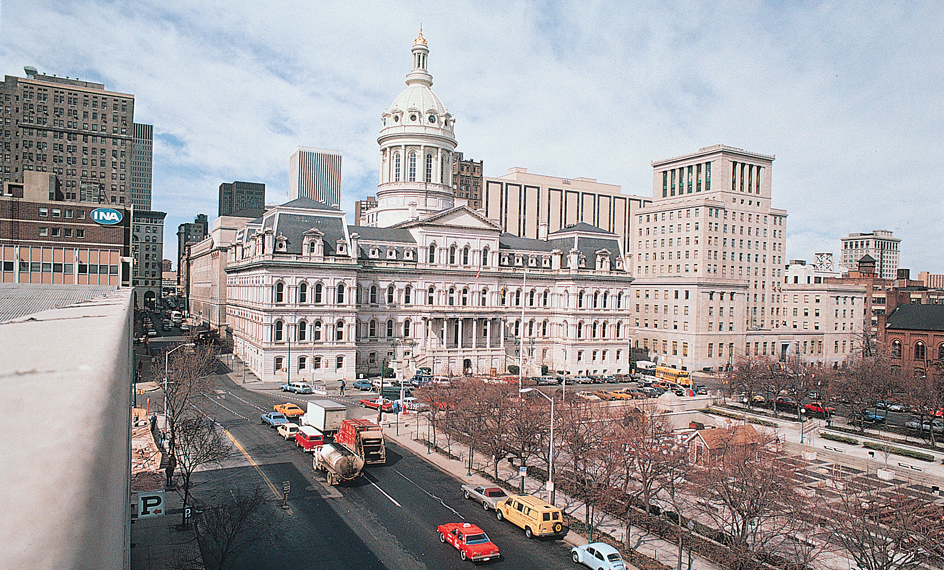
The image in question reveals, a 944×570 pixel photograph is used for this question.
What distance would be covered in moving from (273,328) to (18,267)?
30927 mm

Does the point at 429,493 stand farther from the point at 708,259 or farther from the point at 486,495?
the point at 708,259

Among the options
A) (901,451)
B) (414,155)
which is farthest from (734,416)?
(414,155)

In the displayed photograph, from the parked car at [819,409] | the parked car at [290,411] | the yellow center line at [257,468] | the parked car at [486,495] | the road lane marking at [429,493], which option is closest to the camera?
the road lane marking at [429,493]

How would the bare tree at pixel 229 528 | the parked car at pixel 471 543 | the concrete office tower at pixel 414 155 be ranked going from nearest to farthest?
the bare tree at pixel 229 528 → the parked car at pixel 471 543 → the concrete office tower at pixel 414 155

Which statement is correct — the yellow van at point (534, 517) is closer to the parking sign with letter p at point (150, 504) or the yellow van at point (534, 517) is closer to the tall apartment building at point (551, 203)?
the parking sign with letter p at point (150, 504)

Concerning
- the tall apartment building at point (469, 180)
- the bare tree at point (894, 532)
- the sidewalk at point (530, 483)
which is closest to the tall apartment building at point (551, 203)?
the tall apartment building at point (469, 180)

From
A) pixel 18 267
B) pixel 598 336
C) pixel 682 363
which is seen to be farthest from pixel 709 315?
pixel 18 267

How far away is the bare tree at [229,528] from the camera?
25.7 meters

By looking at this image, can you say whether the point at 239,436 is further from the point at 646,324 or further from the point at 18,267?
the point at 646,324

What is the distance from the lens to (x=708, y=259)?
98375 millimetres

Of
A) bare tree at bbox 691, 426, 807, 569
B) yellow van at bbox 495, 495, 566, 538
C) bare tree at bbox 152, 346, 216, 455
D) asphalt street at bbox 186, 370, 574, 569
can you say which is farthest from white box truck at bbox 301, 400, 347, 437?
bare tree at bbox 691, 426, 807, 569

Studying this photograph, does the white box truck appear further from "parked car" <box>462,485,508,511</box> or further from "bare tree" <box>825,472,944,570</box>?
"bare tree" <box>825,472,944,570</box>

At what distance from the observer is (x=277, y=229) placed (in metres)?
71.1

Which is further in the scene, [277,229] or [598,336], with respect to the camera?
[598,336]
